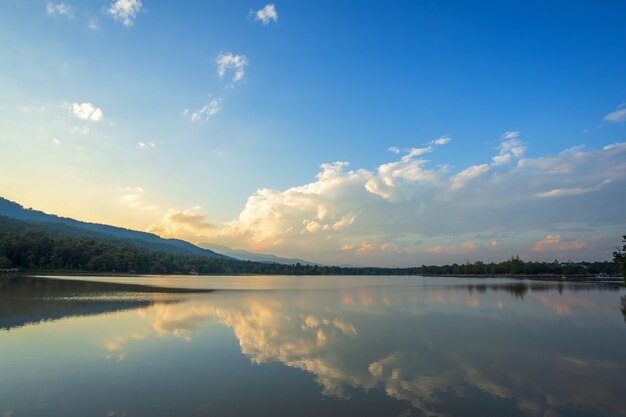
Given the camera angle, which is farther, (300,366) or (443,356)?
(443,356)

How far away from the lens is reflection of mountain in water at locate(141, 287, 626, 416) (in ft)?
41.4

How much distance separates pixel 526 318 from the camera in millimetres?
33000

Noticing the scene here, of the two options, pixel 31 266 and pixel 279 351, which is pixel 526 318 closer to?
pixel 279 351

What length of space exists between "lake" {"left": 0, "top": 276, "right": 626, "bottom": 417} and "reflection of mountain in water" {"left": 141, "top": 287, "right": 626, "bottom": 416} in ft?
0.29

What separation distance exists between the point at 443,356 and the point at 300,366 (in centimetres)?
729

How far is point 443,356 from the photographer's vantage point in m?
18.3

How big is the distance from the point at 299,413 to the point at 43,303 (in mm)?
34112

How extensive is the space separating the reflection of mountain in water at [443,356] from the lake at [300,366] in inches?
3.5

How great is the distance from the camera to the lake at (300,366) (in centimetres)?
1152

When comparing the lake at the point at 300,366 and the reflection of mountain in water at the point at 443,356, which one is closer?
the lake at the point at 300,366

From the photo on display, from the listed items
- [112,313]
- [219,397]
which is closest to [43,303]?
[112,313]

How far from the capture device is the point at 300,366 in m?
16.0

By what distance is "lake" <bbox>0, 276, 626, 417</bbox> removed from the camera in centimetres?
1152

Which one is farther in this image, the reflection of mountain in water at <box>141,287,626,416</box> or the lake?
the reflection of mountain in water at <box>141,287,626,416</box>
